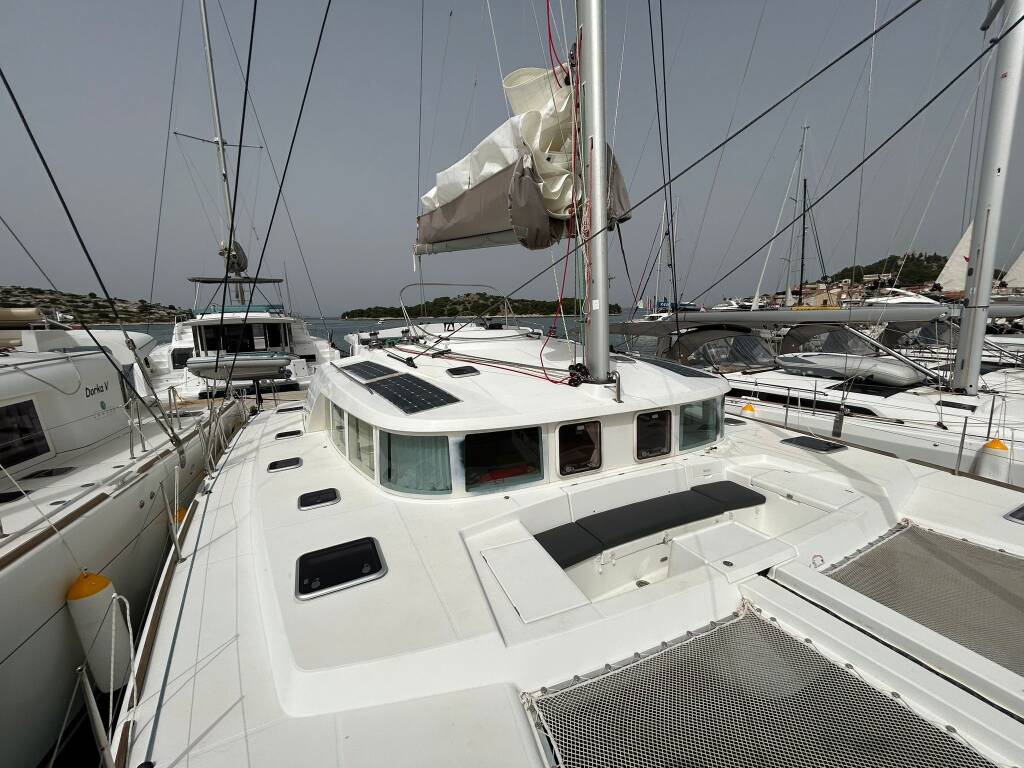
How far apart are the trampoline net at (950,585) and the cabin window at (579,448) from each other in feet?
6.01

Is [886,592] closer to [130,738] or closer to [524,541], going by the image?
[524,541]

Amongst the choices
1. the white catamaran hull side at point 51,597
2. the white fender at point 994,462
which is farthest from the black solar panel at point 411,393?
the white fender at point 994,462

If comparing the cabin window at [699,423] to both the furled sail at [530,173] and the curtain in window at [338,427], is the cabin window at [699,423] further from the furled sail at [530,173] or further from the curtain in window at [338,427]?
the curtain in window at [338,427]

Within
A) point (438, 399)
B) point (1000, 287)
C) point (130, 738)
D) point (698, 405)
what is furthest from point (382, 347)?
point (1000, 287)

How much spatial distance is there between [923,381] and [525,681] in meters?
10.5

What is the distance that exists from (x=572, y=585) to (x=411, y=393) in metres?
2.28

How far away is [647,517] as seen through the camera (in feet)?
11.8

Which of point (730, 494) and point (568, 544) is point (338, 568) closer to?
point (568, 544)

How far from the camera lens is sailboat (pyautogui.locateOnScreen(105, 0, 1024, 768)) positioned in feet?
5.94

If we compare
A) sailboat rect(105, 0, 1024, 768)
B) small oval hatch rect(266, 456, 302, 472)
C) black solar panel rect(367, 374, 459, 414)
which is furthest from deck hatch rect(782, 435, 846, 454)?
small oval hatch rect(266, 456, 302, 472)

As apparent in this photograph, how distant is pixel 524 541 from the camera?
9.99 feet

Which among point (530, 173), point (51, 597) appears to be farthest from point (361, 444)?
point (530, 173)

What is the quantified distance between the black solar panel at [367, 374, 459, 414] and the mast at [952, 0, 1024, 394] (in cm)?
897

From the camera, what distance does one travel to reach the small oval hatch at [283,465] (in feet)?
14.8
